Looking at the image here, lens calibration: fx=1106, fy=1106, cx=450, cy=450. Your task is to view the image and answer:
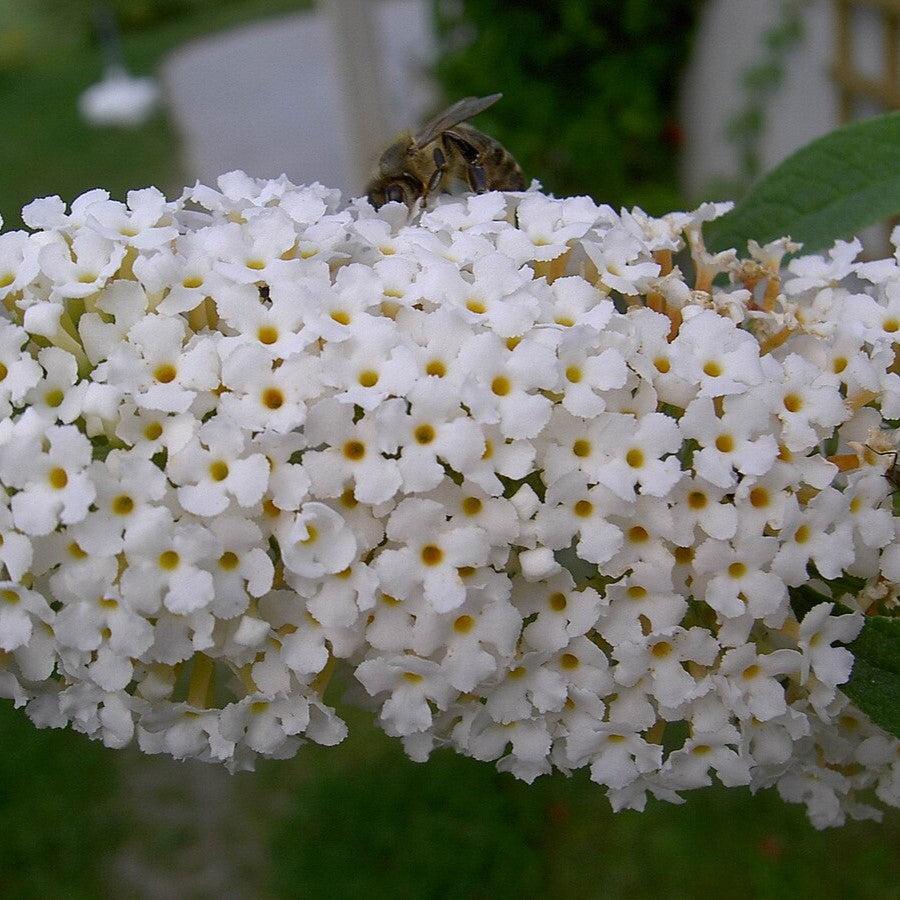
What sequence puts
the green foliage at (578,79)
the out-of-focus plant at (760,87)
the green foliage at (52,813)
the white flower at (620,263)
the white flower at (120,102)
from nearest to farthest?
the white flower at (620,263)
the green foliage at (52,813)
the out-of-focus plant at (760,87)
the green foliage at (578,79)
the white flower at (120,102)

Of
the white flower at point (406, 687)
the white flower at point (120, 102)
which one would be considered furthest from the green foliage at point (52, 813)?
the white flower at point (120, 102)

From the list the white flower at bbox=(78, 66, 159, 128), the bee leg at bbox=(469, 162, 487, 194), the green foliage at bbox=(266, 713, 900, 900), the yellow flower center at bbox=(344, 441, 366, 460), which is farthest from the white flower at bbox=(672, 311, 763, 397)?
the white flower at bbox=(78, 66, 159, 128)

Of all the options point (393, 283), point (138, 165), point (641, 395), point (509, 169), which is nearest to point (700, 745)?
point (641, 395)

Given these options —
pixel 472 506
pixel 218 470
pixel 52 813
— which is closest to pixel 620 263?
pixel 472 506

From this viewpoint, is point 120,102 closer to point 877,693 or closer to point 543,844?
point 543,844

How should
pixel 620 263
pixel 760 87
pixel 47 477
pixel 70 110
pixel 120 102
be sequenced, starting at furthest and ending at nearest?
pixel 70 110 → pixel 120 102 → pixel 760 87 → pixel 620 263 → pixel 47 477

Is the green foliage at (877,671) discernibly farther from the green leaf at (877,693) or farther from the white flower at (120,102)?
the white flower at (120,102)

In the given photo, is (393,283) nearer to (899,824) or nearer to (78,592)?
(78,592)
